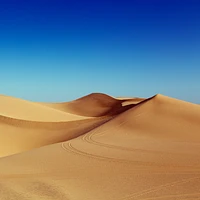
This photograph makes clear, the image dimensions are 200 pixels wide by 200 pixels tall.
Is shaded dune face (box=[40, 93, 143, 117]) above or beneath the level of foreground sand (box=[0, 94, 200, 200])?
above

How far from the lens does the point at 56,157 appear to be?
9703mm

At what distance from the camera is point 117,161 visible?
8836mm

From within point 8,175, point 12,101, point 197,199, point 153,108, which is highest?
point 12,101

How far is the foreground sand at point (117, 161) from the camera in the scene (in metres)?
6.36

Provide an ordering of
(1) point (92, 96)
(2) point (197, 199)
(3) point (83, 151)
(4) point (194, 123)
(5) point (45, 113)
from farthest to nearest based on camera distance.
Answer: (1) point (92, 96), (5) point (45, 113), (4) point (194, 123), (3) point (83, 151), (2) point (197, 199)

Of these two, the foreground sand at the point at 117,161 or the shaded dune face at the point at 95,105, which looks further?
the shaded dune face at the point at 95,105

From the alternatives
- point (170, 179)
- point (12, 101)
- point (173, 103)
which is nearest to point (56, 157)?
point (170, 179)

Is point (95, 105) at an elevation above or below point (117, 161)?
above

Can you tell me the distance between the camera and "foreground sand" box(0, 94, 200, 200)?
6.36 m

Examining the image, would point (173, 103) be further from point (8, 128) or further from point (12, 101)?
point (12, 101)

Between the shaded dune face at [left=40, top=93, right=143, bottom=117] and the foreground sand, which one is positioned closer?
the foreground sand

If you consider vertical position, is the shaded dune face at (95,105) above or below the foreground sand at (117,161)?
above

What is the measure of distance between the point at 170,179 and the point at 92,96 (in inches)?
1842

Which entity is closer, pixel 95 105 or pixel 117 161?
pixel 117 161
